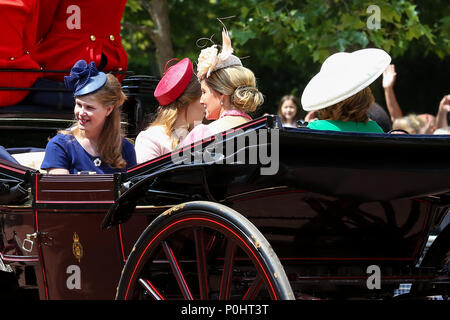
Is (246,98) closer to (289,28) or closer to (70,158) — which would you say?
(70,158)

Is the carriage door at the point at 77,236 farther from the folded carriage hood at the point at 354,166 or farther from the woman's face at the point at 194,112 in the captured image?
the woman's face at the point at 194,112

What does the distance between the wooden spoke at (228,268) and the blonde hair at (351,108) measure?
77 cm

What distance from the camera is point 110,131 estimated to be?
11.2 feet

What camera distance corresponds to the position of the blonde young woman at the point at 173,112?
12.5ft

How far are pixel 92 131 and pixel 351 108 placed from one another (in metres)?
1.15

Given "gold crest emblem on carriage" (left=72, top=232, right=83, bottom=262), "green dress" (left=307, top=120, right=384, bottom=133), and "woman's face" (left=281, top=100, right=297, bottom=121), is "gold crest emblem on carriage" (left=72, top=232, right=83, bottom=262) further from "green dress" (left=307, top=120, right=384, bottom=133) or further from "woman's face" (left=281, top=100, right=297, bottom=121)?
"woman's face" (left=281, top=100, right=297, bottom=121)

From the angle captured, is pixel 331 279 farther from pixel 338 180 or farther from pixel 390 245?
pixel 338 180

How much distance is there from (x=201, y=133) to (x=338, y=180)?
0.69 metres

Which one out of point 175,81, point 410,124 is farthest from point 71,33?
point 410,124

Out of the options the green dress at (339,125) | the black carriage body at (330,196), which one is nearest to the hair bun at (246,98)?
the green dress at (339,125)

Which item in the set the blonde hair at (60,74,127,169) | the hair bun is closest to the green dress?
the hair bun

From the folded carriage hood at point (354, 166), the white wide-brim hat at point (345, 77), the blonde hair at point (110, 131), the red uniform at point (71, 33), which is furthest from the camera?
the red uniform at point (71, 33)

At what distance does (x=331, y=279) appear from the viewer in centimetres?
286
